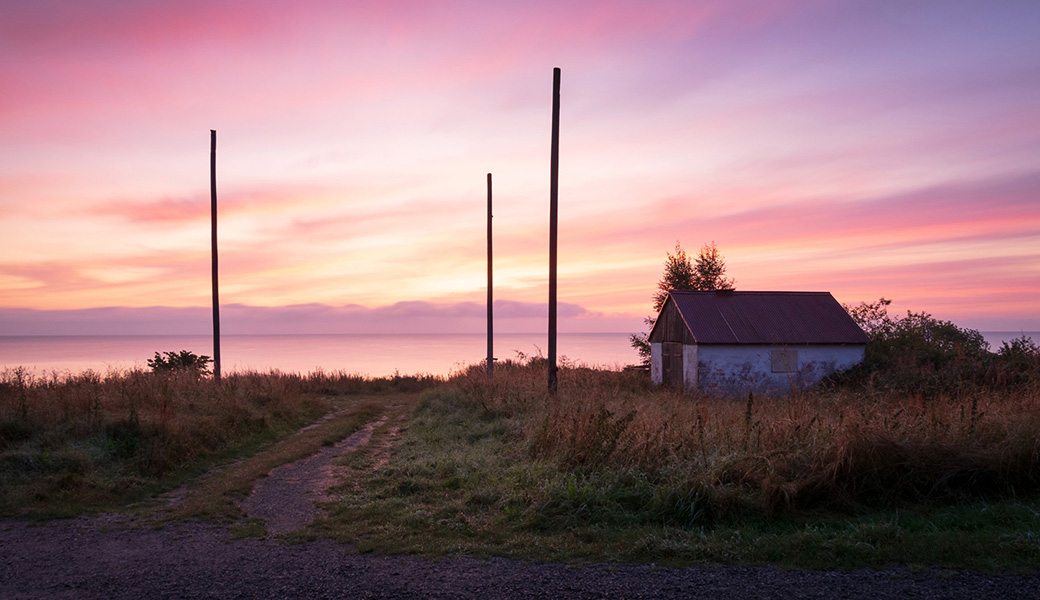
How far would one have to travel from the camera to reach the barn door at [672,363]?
76.4ft

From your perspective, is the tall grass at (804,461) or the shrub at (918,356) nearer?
the tall grass at (804,461)

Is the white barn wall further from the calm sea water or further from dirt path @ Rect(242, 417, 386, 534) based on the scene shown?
dirt path @ Rect(242, 417, 386, 534)

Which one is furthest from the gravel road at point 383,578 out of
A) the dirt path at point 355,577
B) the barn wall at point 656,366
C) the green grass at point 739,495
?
the barn wall at point 656,366

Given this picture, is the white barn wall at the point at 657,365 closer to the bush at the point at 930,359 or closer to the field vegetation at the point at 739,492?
the bush at the point at 930,359

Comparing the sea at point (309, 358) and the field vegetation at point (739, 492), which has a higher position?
the field vegetation at point (739, 492)

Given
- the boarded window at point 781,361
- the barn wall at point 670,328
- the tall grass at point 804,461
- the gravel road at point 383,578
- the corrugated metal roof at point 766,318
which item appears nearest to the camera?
the gravel road at point 383,578

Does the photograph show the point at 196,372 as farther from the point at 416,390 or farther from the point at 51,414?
the point at 416,390

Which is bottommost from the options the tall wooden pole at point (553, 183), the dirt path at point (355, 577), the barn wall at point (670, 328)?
the dirt path at point (355, 577)

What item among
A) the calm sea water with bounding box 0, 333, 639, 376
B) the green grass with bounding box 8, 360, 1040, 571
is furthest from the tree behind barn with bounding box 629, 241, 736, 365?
the green grass with bounding box 8, 360, 1040, 571

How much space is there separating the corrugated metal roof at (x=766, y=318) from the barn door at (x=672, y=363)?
5.57ft

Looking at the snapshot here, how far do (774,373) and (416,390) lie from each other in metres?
15.1

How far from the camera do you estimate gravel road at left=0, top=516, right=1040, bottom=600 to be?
461 cm

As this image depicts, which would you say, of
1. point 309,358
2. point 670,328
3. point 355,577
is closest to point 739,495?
point 355,577

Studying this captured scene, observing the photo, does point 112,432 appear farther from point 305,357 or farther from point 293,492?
point 305,357
